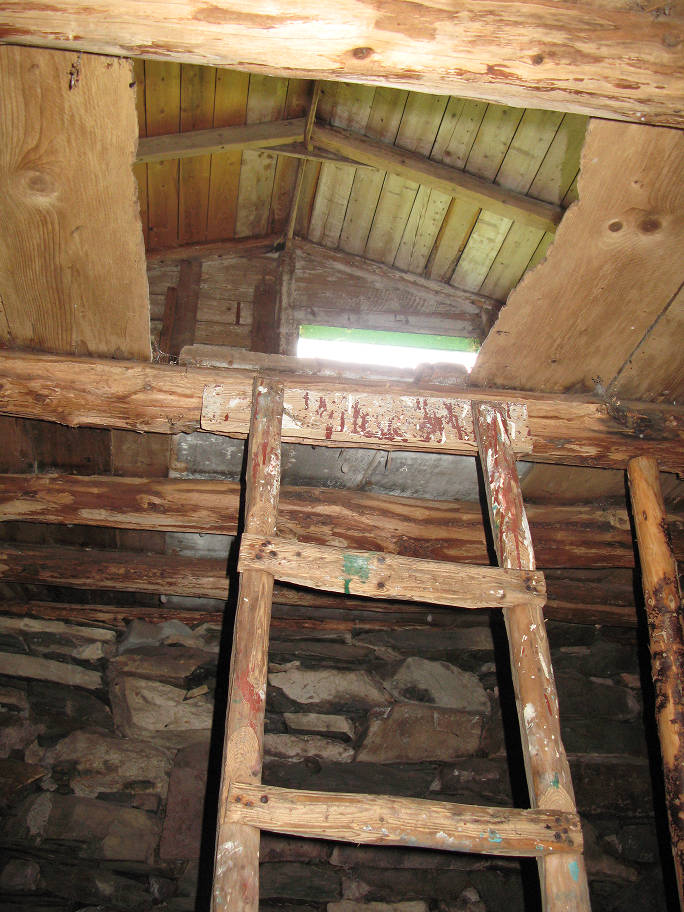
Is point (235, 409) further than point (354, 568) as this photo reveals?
Yes

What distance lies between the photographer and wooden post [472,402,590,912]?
59.8 inches

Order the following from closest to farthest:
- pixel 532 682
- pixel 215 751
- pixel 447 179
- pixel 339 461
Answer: pixel 532 682, pixel 339 461, pixel 215 751, pixel 447 179

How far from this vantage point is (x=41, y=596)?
13.8 ft

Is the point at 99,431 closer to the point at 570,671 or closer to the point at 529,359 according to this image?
the point at 529,359

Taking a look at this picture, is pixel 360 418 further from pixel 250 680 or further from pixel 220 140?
pixel 220 140

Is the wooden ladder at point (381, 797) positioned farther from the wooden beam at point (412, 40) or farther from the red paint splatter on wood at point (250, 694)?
the wooden beam at point (412, 40)

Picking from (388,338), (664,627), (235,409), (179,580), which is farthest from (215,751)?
(388,338)

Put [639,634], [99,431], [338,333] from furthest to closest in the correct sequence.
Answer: [338,333]
[639,634]
[99,431]

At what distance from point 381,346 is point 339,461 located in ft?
7.58

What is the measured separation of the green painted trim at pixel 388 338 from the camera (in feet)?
16.7

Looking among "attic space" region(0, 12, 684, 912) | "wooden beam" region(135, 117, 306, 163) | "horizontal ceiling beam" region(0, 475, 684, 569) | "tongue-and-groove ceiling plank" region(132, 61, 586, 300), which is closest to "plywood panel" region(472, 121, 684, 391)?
"attic space" region(0, 12, 684, 912)

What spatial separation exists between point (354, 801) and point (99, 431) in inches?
84.8

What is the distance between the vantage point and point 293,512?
3.17 m

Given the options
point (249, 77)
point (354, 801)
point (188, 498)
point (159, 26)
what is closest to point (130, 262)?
point (159, 26)
